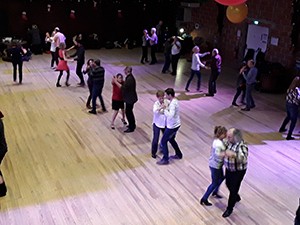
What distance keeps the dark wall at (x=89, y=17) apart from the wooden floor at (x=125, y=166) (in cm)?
626

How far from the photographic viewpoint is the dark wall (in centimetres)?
1568

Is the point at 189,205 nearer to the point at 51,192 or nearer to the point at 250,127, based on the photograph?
the point at 51,192

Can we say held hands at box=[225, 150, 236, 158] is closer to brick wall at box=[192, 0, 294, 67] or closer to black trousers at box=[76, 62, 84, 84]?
black trousers at box=[76, 62, 84, 84]

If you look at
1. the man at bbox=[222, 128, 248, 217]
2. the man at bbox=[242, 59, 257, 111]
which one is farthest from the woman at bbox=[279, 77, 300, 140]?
the man at bbox=[222, 128, 248, 217]

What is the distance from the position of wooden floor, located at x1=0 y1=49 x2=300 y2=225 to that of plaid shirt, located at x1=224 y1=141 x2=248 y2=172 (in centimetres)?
81

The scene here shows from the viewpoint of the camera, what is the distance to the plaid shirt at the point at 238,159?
4.75 metres

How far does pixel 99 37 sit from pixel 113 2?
1.59 metres

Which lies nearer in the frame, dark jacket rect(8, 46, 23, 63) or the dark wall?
dark jacket rect(8, 46, 23, 63)

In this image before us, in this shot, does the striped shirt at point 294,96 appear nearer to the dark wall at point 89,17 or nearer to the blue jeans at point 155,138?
the blue jeans at point 155,138

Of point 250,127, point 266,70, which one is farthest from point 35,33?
point 250,127

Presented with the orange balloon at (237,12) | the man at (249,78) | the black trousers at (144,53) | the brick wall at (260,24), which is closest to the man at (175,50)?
the black trousers at (144,53)

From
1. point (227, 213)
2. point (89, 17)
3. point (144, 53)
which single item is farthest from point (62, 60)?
point (89, 17)

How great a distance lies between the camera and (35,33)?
14.7 metres

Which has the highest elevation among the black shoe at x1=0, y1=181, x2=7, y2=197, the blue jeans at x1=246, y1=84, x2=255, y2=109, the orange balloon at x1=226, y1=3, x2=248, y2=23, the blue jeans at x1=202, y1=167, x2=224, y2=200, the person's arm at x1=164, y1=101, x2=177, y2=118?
the orange balloon at x1=226, y1=3, x2=248, y2=23
